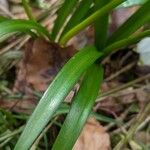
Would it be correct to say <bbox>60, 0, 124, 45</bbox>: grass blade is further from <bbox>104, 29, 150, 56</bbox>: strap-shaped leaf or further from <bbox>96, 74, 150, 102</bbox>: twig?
<bbox>96, 74, 150, 102</bbox>: twig

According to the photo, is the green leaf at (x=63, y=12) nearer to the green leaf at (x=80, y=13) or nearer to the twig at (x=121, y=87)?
the green leaf at (x=80, y=13)

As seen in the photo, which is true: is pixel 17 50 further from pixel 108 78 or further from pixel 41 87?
pixel 108 78

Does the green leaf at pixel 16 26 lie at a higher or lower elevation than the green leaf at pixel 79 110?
higher

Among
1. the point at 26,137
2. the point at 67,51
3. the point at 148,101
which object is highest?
the point at 26,137

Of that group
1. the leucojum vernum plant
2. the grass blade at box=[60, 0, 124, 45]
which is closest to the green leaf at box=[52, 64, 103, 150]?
the leucojum vernum plant

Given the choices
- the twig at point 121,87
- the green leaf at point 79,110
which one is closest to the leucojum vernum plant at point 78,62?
the green leaf at point 79,110

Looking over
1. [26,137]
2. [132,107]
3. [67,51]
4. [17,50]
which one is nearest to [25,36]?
[17,50]

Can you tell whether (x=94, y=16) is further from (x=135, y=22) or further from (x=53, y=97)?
(x=53, y=97)
